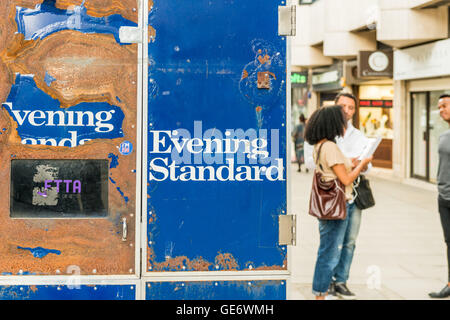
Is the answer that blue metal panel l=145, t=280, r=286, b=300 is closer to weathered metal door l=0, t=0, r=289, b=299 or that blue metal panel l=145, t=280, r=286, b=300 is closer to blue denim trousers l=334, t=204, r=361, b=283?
weathered metal door l=0, t=0, r=289, b=299

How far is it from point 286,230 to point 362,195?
2.70m

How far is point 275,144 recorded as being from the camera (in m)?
3.48

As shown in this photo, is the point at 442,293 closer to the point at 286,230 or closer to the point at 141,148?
the point at 286,230

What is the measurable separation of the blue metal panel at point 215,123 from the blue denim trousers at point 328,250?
83.8 inches

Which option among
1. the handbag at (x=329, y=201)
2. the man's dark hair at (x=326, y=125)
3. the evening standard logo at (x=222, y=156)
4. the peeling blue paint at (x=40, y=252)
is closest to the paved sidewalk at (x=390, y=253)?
the evening standard logo at (x=222, y=156)

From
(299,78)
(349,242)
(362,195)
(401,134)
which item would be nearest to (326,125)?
(362,195)

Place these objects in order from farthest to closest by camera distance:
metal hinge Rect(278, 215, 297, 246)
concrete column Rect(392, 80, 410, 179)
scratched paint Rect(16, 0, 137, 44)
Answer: concrete column Rect(392, 80, 410, 179), metal hinge Rect(278, 215, 297, 246), scratched paint Rect(16, 0, 137, 44)

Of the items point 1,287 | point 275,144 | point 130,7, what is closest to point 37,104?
point 130,7

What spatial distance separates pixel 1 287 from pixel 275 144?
1.74 metres

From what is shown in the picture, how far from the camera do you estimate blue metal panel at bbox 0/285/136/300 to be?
343cm

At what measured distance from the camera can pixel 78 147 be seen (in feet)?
11.2

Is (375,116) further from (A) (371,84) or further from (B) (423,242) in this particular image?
(B) (423,242)

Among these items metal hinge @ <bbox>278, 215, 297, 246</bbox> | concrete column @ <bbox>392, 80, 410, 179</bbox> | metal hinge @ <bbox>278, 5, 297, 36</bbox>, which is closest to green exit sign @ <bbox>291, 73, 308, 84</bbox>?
concrete column @ <bbox>392, 80, 410, 179</bbox>

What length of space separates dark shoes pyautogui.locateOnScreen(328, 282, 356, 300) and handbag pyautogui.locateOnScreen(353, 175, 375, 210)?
0.87m
